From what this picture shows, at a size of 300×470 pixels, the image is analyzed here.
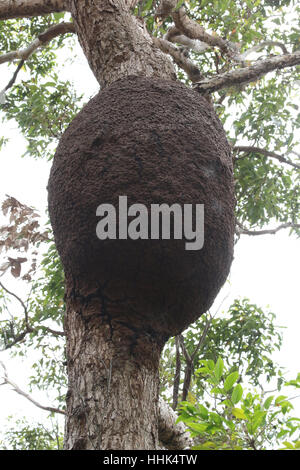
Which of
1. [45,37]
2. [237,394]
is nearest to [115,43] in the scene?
[45,37]

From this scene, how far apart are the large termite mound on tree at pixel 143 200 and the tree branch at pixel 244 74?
770 millimetres

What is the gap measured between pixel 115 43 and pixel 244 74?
863mm

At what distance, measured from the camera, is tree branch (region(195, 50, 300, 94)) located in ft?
9.52

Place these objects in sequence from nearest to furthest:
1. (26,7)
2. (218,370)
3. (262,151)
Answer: (218,370) → (26,7) → (262,151)

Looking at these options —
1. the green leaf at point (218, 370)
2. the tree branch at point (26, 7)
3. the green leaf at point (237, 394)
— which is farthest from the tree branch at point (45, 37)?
the green leaf at point (237, 394)

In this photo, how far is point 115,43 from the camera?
9.11 feet

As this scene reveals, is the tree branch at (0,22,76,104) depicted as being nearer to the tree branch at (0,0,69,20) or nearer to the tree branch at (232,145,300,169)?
the tree branch at (0,0,69,20)

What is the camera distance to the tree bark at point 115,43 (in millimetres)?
2637

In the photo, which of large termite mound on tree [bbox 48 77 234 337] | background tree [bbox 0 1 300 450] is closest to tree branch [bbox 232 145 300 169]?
background tree [bbox 0 1 300 450]

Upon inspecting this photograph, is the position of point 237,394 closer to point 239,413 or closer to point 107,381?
point 239,413

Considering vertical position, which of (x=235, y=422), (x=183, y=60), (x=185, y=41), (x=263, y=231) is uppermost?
(x=185, y=41)

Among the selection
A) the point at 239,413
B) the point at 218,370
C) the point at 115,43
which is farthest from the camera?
the point at 115,43

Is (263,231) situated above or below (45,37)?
below
